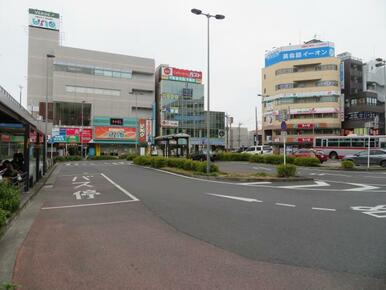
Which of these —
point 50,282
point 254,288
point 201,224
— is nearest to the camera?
point 254,288

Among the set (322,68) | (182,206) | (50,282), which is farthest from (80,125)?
(50,282)

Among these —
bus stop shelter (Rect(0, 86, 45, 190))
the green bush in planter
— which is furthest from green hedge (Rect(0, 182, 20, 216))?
the green bush in planter

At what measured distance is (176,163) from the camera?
24.2 meters

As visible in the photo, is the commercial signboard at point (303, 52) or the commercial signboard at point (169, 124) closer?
the commercial signboard at point (303, 52)

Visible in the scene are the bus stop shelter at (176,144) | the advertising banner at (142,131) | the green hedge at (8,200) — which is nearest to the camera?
the green hedge at (8,200)

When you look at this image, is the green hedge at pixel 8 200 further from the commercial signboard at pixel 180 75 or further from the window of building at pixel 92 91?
the commercial signboard at pixel 180 75

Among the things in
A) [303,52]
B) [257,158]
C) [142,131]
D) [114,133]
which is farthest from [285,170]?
[303,52]

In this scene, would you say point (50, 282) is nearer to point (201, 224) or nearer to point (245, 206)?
point (201, 224)

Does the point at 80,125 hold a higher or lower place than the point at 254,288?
higher

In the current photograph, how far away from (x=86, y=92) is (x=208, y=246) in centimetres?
6719

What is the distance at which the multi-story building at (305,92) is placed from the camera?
6544 centimetres

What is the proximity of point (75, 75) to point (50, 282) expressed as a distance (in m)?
68.6

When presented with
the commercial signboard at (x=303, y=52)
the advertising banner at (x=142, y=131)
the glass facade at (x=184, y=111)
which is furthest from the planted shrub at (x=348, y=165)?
the glass facade at (x=184, y=111)

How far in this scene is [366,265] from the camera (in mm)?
4402
